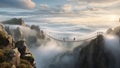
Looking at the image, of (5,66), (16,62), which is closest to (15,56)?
(16,62)

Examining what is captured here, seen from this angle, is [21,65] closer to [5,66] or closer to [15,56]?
[15,56]

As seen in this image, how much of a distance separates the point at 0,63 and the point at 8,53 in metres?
9.41

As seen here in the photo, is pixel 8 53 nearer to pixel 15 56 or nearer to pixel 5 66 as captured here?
pixel 15 56

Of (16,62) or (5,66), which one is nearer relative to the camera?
(5,66)

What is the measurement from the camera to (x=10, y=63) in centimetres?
18525

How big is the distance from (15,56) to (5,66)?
15.7 meters

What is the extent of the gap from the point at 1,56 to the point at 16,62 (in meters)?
9.07

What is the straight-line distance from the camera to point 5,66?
589 feet

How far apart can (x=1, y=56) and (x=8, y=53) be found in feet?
13.9

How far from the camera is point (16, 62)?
194625 millimetres

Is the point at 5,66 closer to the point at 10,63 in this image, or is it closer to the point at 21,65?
the point at 10,63

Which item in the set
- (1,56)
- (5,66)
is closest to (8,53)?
(1,56)

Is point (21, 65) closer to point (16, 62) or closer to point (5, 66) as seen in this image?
point (16, 62)

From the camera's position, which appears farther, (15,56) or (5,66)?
(15,56)
